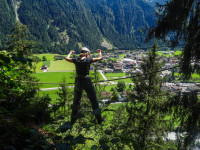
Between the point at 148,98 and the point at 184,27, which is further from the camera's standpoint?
the point at 148,98

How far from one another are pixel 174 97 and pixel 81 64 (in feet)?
9.14

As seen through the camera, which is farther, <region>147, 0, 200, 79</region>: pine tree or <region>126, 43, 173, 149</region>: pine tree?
<region>126, 43, 173, 149</region>: pine tree

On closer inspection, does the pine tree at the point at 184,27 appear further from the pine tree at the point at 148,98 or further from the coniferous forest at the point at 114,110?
the pine tree at the point at 148,98

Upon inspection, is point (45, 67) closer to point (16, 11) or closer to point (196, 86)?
point (196, 86)

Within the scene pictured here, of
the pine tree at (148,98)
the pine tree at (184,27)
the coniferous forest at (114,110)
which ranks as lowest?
the pine tree at (148,98)

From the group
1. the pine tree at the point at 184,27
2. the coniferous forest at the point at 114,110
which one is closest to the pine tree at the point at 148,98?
the coniferous forest at the point at 114,110

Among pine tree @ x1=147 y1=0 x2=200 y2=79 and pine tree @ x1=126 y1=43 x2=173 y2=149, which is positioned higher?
pine tree @ x1=147 y1=0 x2=200 y2=79

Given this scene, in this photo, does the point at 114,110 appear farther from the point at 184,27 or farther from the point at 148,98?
the point at 148,98

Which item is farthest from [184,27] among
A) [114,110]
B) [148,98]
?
[148,98]

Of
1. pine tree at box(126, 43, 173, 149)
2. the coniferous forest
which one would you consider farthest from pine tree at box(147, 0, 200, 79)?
pine tree at box(126, 43, 173, 149)

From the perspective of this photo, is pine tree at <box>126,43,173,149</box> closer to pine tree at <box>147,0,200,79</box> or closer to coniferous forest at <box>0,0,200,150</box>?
coniferous forest at <box>0,0,200,150</box>

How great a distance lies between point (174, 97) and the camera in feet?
12.5

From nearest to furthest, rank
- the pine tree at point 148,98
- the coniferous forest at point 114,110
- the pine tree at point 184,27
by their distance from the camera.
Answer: the coniferous forest at point 114,110
the pine tree at point 184,27
the pine tree at point 148,98

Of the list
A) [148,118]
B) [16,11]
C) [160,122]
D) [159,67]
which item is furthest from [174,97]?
[16,11]
